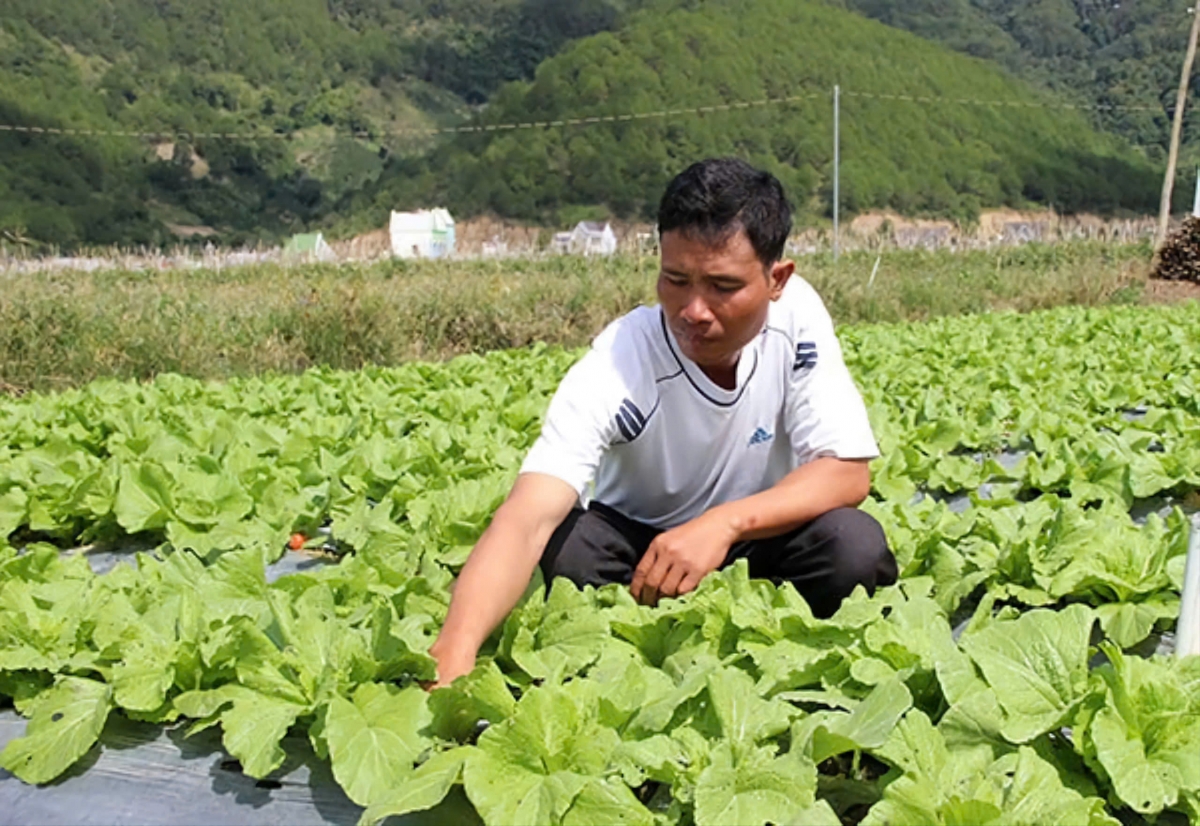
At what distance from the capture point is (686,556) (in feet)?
7.65

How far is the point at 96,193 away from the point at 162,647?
49456 mm

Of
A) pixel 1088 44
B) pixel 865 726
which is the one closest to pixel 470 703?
pixel 865 726

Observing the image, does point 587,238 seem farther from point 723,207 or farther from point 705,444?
point 723,207

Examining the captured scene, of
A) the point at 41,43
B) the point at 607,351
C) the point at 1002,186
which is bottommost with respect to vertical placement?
the point at 1002,186

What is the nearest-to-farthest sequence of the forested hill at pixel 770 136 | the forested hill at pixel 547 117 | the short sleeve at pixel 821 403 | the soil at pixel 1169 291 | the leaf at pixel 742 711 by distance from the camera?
the leaf at pixel 742 711 → the short sleeve at pixel 821 403 → the soil at pixel 1169 291 → the forested hill at pixel 547 117 → the forested hill at pixel 770 136

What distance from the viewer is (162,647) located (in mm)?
2053

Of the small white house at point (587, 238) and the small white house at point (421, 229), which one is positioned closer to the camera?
the small white house at point (587, 238)

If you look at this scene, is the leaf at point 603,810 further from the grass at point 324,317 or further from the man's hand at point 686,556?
the grass at point 324,317

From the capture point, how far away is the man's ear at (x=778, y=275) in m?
2.40

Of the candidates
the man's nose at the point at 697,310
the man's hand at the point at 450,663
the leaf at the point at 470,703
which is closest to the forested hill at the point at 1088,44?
the man's nose at the point at 697,310

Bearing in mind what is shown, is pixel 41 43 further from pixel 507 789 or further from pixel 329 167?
pixel 507 789

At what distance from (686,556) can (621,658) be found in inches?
13.2

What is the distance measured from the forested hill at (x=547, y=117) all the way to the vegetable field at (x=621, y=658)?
42.1m

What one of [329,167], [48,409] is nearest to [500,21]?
[329,167]
